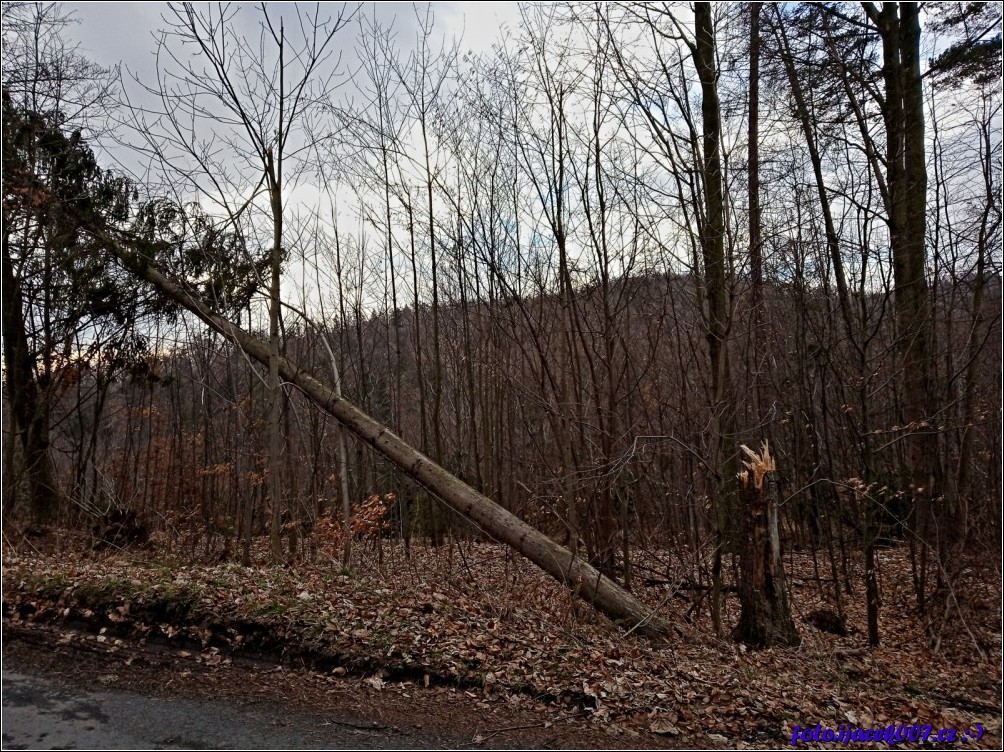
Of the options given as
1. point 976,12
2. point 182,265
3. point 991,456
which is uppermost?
point 976,12

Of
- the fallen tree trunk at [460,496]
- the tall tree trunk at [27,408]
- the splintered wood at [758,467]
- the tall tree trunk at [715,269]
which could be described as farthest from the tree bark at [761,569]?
the tall tree trunk at [27,408]

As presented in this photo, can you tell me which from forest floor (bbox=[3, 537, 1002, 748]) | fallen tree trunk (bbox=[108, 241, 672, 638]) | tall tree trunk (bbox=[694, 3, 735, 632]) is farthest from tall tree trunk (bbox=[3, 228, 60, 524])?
→ tall tree trunk (bbox=[694, 3, 735, 632])

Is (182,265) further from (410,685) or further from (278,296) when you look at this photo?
(410,685)

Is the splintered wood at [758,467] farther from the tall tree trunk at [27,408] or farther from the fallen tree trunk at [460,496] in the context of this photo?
the tall tree trunk at [27,408]

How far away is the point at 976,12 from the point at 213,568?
1119 centimetres

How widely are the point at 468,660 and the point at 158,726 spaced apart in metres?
2.15

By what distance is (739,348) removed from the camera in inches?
446

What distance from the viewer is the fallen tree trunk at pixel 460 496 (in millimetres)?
6996

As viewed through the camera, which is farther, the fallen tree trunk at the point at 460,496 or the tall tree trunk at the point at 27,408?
the tall tree trunk at the point at 27,408

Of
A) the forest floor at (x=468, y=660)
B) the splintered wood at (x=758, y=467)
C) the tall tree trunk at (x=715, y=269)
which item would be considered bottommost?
the forest floor at (x=468, y=660)

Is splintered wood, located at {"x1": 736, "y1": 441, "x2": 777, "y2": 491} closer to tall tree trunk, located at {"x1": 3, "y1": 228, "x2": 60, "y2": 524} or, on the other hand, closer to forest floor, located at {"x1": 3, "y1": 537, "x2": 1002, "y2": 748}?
forest floor, located at {"x1": 3, "y1": 537, "x2": 1002, "y2": 748}

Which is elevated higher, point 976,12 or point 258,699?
point 976,12

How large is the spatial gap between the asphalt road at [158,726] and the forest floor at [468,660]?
221mm

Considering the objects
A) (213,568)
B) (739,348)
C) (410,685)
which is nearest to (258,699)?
(410,685)
